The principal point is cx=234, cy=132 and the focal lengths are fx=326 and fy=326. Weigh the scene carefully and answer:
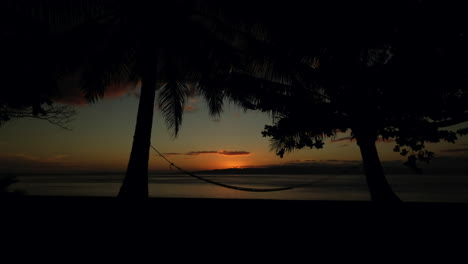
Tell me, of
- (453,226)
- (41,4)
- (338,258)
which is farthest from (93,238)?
(453,226)

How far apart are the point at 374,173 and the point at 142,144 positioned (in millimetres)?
5502

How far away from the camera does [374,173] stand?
305 inches

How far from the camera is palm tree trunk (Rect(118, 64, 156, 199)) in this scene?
7445mm

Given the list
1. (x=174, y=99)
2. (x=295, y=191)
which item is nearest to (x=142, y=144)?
(x=174, y=99)

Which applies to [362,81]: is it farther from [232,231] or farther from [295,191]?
[295,191]

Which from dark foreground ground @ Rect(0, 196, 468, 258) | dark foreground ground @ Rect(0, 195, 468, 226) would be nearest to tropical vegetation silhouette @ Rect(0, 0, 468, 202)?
dark foreground ground @ Rect(0, 195, 468, 226)

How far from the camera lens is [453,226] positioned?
4625 mm

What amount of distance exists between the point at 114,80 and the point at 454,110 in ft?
25.1

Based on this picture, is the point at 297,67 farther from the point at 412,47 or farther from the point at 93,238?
the point at 93,238

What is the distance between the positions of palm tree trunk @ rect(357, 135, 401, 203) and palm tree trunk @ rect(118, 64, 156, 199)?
4.90 meters

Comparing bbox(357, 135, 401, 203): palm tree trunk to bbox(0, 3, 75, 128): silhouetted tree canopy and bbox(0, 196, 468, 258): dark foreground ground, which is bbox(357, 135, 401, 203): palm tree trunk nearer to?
bbox(0, 196, 468, 258): dark foreground ground

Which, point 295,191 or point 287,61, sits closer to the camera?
point 287,61

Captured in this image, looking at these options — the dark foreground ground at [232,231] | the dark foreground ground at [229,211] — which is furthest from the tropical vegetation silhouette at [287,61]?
the dark foreground ground at [232,231]

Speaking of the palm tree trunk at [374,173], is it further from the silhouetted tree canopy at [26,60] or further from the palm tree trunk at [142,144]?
the silhouetted tree canopy at [26,60]
